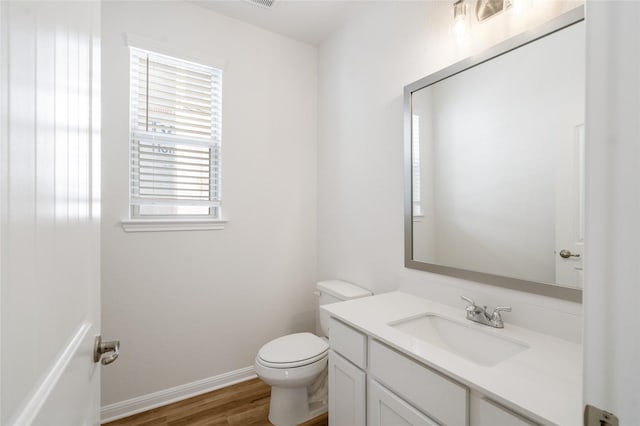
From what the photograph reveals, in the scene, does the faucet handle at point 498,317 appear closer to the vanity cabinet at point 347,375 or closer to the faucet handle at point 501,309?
the faucet handle at point 501,309

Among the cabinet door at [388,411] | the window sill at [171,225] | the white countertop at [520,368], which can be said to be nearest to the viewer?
the white countertop at [520,368]

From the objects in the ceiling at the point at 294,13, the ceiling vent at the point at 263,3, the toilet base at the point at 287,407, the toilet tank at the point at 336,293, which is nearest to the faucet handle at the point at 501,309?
the toilet tank at the point at 336,293

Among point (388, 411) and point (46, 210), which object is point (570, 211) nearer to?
point (388, 411)

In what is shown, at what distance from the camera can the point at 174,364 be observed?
80.2 inches

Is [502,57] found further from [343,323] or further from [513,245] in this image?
[343,323]

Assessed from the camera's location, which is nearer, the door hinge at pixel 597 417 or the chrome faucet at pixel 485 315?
the door hinge at pixel 597 417

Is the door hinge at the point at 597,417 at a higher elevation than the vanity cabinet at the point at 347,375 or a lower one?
higher

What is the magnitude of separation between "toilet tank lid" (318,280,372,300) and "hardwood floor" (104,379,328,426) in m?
0.74

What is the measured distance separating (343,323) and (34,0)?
133 cm

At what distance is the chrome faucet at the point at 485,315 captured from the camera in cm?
121

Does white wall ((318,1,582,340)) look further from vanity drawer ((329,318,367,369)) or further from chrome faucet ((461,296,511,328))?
vanity drawer ((329,318,367,369))

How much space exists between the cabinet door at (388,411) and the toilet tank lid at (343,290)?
72 centimetres

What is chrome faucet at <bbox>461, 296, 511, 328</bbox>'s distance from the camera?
3.97ft

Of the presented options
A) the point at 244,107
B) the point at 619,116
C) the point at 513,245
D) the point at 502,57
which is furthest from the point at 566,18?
the point at 244,107
